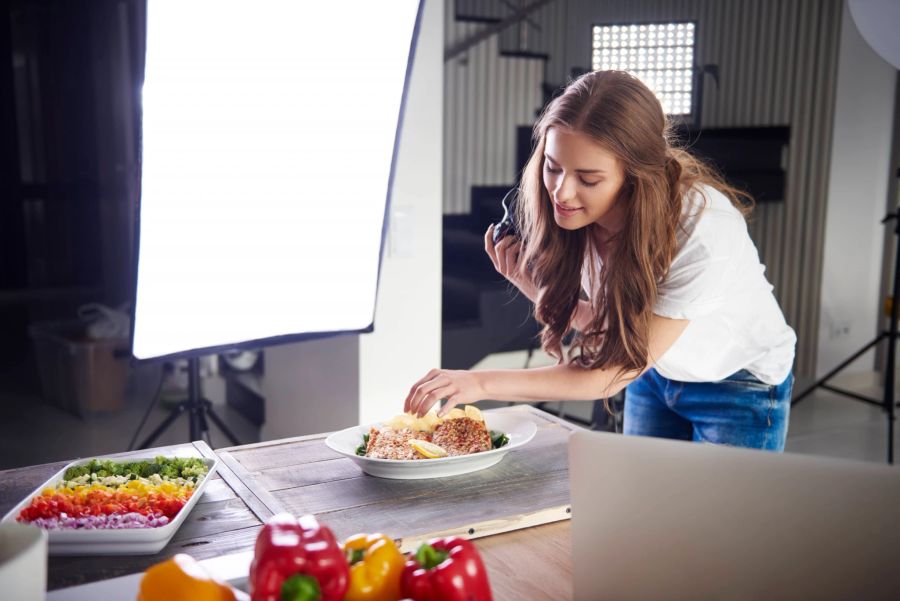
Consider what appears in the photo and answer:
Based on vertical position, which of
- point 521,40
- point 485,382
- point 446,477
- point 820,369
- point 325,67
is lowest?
point 820,369

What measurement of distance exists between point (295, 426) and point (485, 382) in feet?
6.13

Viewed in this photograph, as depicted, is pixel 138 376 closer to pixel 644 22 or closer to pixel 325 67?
pixel 325 67

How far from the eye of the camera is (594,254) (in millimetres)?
1755

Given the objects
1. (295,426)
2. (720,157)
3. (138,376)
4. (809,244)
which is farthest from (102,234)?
(809,244)

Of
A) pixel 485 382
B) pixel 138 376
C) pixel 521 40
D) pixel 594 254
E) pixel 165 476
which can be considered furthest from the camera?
pixel 521 40

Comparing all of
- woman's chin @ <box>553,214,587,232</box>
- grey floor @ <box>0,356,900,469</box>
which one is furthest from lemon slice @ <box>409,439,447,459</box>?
grey floor @ <box>0,356,900,469</box>

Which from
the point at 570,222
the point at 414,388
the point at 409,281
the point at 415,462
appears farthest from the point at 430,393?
the point at 409,281

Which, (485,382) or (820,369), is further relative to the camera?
(820,369)

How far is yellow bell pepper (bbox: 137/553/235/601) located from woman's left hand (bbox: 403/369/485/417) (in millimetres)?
693

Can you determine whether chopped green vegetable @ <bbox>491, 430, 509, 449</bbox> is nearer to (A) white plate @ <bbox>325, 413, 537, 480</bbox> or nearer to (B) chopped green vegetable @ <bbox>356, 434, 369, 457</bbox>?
(A) white plate @ <bbox>325, 413, 537, 480</bbox>

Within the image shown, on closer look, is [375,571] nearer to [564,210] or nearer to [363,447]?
[363,447]

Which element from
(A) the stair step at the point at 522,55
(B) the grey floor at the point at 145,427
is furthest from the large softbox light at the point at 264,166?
(A) the stair step at the point at 522,55

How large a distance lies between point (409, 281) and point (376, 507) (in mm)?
1530

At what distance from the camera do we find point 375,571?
762mm
